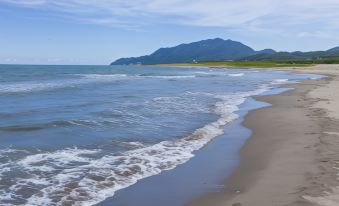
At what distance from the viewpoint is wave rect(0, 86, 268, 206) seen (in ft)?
30.1

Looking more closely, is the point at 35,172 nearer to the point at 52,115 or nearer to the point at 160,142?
the point at 160,142

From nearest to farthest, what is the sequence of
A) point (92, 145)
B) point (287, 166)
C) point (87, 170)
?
point (87, 170)
point (287, 166)
point (92, 145)

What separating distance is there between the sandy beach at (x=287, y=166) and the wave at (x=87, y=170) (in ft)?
6.57

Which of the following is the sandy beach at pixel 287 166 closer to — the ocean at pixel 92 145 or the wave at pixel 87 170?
the ocean at pixel 92 145

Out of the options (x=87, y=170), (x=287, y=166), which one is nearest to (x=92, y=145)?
(x=87, y=170)

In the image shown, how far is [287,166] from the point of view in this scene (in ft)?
37.3

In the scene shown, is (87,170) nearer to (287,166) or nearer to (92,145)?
(92,145)

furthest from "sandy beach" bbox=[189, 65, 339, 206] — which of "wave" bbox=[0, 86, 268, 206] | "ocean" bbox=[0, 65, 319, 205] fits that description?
"wave" bbox=[0, 86, 268, 206]

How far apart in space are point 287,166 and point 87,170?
202 inches

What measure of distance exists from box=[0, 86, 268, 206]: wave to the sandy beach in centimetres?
200

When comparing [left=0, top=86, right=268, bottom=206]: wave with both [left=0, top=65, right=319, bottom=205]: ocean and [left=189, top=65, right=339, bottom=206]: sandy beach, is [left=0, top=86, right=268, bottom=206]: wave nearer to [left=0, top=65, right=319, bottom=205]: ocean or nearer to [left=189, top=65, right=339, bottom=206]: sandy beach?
[left=0, top=65, right=319, bottom=205]: ocean

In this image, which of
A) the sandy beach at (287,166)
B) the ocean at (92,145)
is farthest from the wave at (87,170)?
the sandy beach at (287,166)

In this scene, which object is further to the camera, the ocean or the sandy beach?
the ocean

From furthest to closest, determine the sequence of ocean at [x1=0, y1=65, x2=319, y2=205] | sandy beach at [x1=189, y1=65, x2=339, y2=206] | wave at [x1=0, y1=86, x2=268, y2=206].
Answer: ocean at [x1=0, y1=65, x2=319, y2=205] → wave at [x1=0, y1=86, x2=268, y2=206] → sandy beach at [x1=189, y1=65, x2=339, y2=206]
